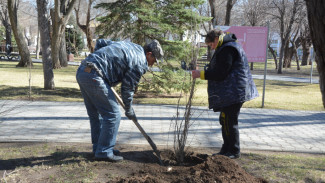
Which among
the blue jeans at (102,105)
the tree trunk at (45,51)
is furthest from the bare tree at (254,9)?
the blue jeans at (102,105)

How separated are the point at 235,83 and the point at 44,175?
101 inches

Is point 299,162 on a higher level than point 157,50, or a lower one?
lower

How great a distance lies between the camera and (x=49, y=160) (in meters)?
3.93

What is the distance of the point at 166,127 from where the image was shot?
613 centimetres

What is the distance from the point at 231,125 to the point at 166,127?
7.42ft

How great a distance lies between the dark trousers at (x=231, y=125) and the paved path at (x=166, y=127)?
360mm

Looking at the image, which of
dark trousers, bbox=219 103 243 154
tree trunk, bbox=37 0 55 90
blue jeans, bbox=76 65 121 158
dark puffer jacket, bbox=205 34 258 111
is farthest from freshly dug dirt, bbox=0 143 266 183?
tree trunk, bbox=37 0 55 90

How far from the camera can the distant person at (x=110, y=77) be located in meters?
3.58

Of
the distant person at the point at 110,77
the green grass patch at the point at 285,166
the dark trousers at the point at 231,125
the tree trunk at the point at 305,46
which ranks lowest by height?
the green grass patch at the point at 285,166

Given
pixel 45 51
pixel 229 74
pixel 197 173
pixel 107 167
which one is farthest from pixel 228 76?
pixel 45 51

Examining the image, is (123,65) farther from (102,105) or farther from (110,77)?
(102,105)

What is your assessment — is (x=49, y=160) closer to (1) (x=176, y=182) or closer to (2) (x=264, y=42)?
(1) (x=176, y=182)

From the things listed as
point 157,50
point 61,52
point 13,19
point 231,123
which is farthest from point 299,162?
point 61,52

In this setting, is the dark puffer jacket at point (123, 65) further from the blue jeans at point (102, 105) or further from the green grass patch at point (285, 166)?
the green grass patch at point (285, 166)
